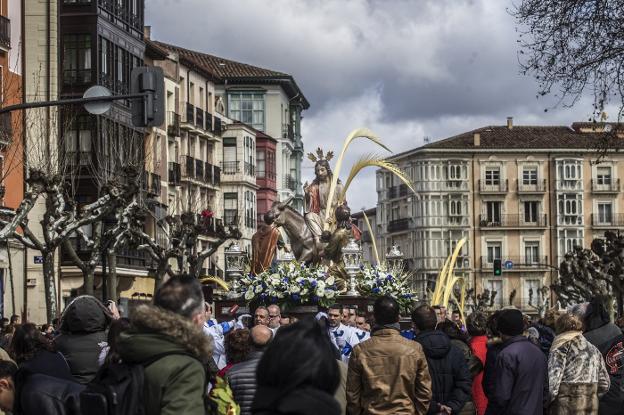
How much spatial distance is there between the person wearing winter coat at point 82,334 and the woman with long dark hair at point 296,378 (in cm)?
425

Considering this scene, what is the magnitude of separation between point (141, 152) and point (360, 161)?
99.3 feet

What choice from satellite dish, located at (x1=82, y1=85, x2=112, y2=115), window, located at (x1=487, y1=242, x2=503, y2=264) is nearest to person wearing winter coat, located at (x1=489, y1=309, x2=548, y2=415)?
satellite dish, located at (x1=82, y1=85, x2=112, y2=115)

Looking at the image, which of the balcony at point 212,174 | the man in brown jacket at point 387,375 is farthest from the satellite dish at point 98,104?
the balcony at point 212,174

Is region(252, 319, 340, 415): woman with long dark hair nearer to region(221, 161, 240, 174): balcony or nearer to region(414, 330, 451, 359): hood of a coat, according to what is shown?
region(414, 330, 451, 359): hood of a coat

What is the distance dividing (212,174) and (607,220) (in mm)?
50232

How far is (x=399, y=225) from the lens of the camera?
127000 mm

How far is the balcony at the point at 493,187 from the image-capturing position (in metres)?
120

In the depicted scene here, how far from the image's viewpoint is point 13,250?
47.1 metres

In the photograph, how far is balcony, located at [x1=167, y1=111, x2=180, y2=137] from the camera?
232 feet

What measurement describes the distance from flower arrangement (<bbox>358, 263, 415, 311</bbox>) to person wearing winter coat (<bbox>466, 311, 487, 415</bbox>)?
941cm

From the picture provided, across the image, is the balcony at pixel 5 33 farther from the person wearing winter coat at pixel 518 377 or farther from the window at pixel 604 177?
the window at pixel 604 177

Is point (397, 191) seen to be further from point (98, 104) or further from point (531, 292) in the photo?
point (98, 104)

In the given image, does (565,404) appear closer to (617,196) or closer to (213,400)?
(213,400)

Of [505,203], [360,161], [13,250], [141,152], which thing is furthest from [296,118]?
[360,161]
